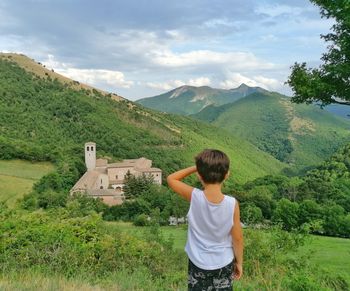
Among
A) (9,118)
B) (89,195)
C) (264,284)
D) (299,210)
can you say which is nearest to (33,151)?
(89,195)

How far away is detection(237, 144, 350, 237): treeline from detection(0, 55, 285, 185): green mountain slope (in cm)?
1778

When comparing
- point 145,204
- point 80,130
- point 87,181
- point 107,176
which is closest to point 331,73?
point 145,204

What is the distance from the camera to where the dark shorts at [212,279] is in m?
3.47

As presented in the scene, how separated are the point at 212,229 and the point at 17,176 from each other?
5939cm

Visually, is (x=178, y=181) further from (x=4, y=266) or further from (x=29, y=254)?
(x=29, y=254)

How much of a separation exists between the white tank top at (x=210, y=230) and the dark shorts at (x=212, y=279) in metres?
0.05

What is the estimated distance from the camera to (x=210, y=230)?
11.3 feet

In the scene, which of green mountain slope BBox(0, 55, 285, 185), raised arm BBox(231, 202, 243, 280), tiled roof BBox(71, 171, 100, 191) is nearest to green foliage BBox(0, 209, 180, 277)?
raised arm BBox(231, 202, 243, 280)

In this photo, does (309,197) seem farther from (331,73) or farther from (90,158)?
(331,73)

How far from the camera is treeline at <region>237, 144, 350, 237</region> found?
52125 millimetres

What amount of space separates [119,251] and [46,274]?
356cm

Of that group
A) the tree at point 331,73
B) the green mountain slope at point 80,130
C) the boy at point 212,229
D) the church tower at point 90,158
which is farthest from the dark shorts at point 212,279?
the church tower at point 90,158

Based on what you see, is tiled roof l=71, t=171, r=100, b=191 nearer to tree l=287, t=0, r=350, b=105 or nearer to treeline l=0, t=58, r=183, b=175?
treeline l=0, t=58, r=183, b=175

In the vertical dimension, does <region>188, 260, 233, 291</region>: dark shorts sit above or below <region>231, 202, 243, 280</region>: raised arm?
below
